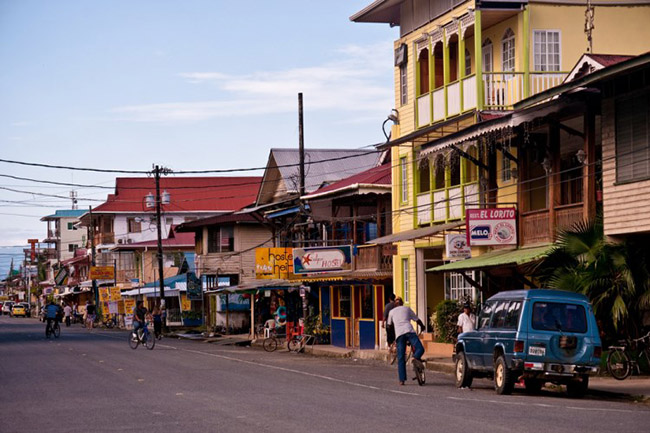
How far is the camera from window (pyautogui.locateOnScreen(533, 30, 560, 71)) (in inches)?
1222

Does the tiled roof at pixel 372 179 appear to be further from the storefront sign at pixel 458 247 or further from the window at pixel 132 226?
the window at pixel 132 226

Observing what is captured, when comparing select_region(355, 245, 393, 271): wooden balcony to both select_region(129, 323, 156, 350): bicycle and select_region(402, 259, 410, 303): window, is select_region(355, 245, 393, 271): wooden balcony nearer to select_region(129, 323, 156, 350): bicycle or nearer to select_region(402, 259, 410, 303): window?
select_region(402, 259, 410, 303): window

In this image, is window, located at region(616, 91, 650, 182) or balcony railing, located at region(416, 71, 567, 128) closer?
window, located at region(616, 91, 650, 182)

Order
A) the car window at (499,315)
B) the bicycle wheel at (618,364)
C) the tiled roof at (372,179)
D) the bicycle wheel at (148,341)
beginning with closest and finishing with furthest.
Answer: the car window at (499,315)
the bicycle wheel at (618,364)
the bicycle wheel at (148,341)
the tiled roof at (372,179)

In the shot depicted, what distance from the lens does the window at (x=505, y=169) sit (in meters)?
31.0

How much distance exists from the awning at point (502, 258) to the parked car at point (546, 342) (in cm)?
530

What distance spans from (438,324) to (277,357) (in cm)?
590

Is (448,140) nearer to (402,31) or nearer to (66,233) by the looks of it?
(402,31)

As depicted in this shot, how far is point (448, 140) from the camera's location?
29.9 meters

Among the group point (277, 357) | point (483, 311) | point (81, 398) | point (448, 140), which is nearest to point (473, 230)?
point (448, 140)

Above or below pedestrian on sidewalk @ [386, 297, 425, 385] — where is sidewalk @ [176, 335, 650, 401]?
below

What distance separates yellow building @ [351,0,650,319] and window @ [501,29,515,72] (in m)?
0.03

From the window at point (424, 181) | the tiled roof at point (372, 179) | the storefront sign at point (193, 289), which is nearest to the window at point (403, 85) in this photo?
the window at point (424, 181)

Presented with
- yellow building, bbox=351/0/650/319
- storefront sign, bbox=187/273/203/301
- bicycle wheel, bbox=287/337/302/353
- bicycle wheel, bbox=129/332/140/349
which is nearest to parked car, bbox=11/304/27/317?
storefront sign, bbox=187/273/203/301
